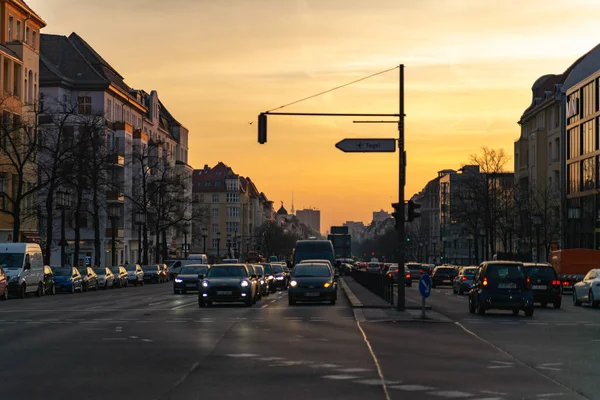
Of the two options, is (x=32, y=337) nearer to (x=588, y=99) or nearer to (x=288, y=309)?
(x=288, y=309)

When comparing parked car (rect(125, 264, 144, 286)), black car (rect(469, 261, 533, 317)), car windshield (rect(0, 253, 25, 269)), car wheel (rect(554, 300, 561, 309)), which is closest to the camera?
black car (rect(469, 261, 533, 317))

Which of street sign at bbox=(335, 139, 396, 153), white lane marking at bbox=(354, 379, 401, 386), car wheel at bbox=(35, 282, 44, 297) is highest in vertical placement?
street sign at bbox=(335, 139, 396, 153)

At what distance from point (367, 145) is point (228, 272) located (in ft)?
30.8

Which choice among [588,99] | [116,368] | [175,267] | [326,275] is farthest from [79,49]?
[116,368]

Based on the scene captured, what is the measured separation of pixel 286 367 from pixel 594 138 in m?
74.4

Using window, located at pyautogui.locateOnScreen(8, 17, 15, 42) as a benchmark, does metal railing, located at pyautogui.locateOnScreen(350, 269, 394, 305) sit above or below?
below

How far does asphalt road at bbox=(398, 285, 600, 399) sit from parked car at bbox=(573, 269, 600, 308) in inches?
123

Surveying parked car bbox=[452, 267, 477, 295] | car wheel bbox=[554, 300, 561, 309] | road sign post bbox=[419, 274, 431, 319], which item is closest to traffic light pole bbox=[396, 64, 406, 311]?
road sign post bbox=[419, 274, 431, 319]

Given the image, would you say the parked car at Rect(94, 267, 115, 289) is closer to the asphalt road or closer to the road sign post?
the asphalt road

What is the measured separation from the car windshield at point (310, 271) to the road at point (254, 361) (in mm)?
11483

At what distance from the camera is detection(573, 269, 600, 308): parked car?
134 ft

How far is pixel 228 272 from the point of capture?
39.3 meters

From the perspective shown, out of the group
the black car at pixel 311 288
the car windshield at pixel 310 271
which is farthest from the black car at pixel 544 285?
the car windshield at pixel 310 271

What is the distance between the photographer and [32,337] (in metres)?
22.4
